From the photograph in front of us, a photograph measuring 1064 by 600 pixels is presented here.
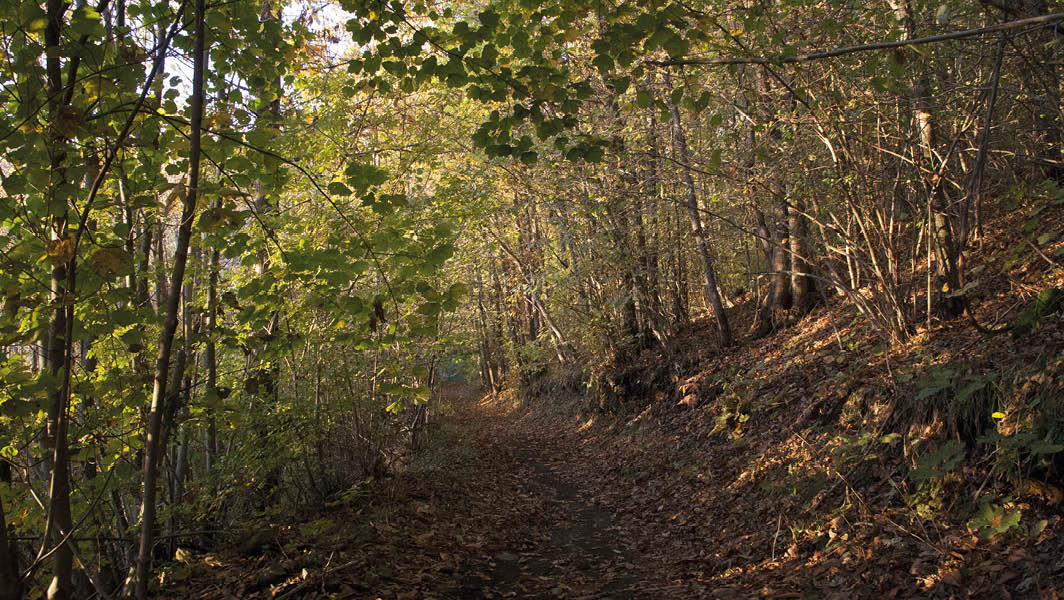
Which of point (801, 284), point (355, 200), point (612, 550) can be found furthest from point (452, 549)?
point (801, 284)

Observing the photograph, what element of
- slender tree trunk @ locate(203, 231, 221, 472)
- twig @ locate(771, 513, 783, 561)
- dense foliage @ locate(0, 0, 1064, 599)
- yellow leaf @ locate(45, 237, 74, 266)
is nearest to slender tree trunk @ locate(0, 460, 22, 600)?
dense foliage @ locate(0, 0, 1064, 599)

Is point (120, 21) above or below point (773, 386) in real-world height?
above

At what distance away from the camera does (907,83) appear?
250 inches

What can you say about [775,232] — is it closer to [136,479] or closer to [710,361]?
[710,361]

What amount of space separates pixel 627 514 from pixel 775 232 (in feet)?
19.6

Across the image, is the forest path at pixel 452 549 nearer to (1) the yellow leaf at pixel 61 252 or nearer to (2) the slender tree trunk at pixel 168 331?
(2) the slender tree trunk at pixel 168 331

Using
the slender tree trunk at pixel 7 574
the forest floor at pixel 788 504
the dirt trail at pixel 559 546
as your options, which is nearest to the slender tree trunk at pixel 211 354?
the slender tree trunk at pixel 7 574

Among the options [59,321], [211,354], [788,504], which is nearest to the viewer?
[59,321]

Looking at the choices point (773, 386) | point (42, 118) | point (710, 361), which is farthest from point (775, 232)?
point (42, 118)

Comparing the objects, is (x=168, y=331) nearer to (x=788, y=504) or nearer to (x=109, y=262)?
(x=109, y=262)

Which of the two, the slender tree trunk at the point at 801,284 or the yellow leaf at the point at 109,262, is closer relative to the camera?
the yellow leaf at the point at 109,262

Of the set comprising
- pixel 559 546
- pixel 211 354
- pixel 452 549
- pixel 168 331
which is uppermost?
pixel 168 331

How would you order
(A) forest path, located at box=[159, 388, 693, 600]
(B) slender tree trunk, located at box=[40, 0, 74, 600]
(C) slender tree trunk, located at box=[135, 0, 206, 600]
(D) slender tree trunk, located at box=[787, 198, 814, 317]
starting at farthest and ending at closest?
(D) slender tree trunk, located at box=[787, 198, 814, 317] → (A) forest path, located at box=[159, 388, 693, 600] → (B) slender tree trunk, located at box=[40, 0, 74, 600] → (C) slender tree trunk, located at box=[135, 0, 206, 600]

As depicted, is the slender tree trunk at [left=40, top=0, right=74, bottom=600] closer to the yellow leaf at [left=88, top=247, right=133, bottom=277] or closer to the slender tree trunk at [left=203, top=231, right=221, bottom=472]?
the yellow leaf at [left=88, top=247, right=133, bottom=277]
